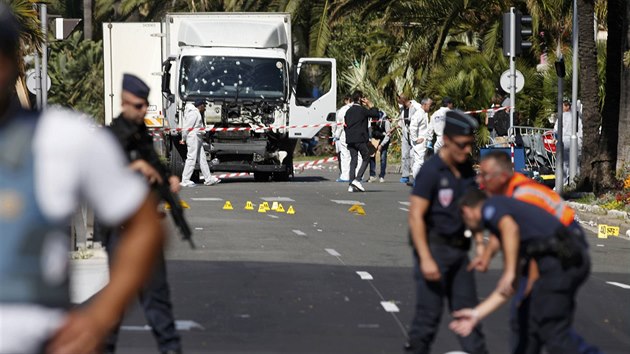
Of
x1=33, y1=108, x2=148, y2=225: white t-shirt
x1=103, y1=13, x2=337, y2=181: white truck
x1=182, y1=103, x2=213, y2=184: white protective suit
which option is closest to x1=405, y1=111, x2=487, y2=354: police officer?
x1=33, y1=108, x2=148, y2=225: white t-shirt

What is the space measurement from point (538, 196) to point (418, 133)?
20.6 metres

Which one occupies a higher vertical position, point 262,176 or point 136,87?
point 136,87

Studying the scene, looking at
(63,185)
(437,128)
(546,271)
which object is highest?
(63,185)

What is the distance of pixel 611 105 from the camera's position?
2562 centimetres

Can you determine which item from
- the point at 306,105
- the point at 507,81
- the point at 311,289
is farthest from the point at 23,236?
the point at 306,105

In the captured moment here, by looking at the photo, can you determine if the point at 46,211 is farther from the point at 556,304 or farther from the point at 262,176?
the point at 262,176

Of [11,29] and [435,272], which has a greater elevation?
[11,29]

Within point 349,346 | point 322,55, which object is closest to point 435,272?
point 349,346

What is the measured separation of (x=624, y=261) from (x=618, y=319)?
4660mm

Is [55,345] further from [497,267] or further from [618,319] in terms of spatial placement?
[497,267]

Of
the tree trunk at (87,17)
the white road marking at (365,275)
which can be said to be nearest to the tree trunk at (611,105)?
the white road marking at (365,275)

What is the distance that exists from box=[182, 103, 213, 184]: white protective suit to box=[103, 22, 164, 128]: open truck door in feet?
11.3

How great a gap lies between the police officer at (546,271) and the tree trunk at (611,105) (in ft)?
56.0

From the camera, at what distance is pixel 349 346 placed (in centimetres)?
1056
